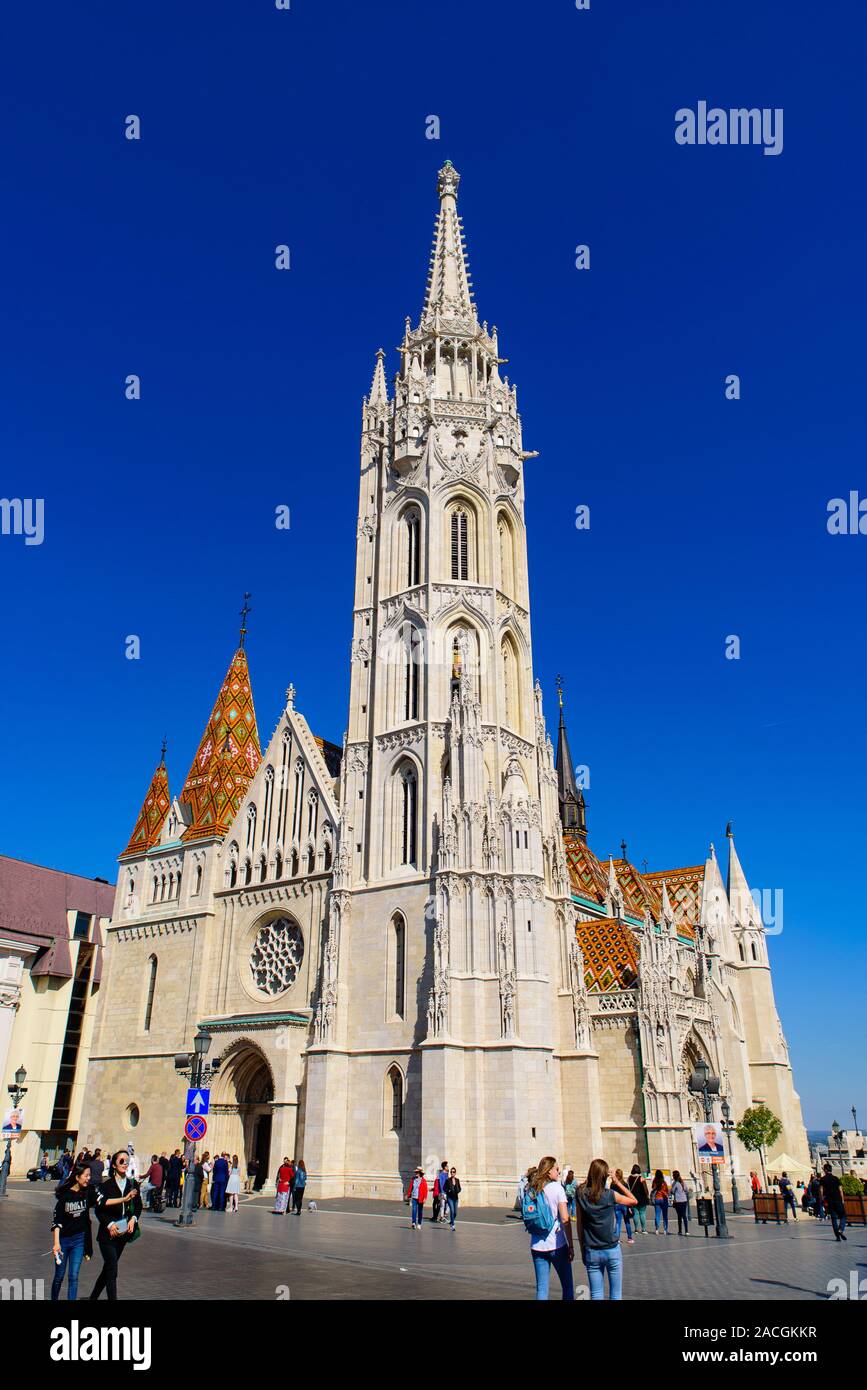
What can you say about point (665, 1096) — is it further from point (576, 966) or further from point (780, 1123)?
point (780, 1123)

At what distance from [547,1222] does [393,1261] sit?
7.49 metres

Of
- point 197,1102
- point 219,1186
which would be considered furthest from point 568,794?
point 197,1102

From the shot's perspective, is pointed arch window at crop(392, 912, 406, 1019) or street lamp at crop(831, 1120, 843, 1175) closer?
pointed arch window at crop(392, 912, 406, 1019)

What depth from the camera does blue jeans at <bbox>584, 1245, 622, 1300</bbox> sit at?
8562 millimetres

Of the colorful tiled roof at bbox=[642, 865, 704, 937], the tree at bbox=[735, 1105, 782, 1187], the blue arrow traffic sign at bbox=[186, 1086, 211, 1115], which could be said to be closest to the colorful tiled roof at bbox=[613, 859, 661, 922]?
the colorful tiled roof at bbox=[642, 865, 704, 937]

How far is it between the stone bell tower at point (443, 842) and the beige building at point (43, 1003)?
683 inches

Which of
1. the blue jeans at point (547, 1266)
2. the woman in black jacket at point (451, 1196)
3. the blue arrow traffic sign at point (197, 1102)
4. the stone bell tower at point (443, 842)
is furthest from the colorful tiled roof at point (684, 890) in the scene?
the blue jeans at point (547, 1266)

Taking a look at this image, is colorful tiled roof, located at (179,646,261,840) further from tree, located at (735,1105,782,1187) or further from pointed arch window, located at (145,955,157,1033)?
tree, located at (735,1105,782,1187)

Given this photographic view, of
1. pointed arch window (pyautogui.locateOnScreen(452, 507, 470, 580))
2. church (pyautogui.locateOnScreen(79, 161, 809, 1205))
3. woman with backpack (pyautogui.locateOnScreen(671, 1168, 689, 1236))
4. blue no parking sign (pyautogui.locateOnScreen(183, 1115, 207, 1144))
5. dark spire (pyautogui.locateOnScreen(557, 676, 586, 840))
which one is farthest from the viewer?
dark spire (pyautogui.locateOnScreen(557, 676, 586, 840))

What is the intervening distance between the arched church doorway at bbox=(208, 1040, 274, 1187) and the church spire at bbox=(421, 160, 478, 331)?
34.4 m

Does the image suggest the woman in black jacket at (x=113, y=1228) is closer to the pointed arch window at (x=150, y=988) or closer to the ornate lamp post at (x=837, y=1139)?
the pointed arch window at (x=150, y=988)
